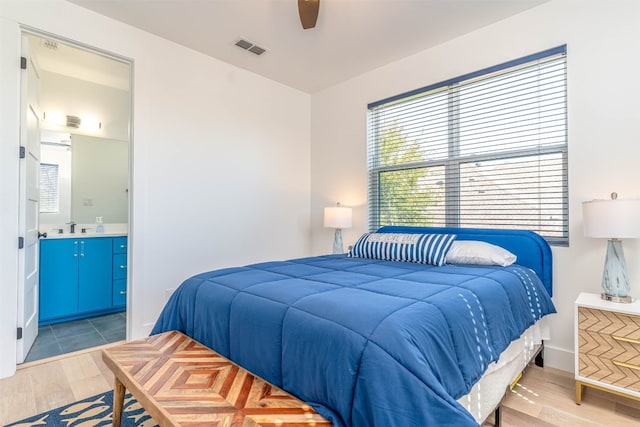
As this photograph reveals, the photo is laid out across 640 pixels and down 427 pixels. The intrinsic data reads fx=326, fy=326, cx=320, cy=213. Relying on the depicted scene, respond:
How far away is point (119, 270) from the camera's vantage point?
3756 millimetres

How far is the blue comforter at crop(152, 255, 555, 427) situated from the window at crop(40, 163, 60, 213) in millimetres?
2846

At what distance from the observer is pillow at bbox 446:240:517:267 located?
7.64 feet

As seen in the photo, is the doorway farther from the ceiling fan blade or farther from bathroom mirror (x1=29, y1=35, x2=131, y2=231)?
the ceiling fan blade

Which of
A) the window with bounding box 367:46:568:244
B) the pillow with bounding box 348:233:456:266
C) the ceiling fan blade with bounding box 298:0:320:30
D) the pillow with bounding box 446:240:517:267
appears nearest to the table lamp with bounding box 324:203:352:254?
A: the window with bounding box 367:46:568:244

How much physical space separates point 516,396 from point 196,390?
1878 mm

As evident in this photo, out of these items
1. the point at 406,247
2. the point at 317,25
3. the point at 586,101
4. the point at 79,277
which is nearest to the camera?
the point at 586,101

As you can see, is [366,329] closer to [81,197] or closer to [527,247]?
[527,247]

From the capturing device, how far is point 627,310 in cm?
179

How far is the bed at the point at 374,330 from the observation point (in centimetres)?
105

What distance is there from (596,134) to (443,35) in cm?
150

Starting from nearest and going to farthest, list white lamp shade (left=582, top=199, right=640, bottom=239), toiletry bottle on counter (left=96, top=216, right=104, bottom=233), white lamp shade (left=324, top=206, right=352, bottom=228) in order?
white lamp shade (left=582, top=199, right=640, bottom=239) < white lamp shade (left=324, top=206, right=352, bottom=228) < toiletry bottle on counter (left=96, top=216, right=104, bottom=233)

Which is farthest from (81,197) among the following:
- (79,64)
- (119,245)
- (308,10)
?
(308,10)

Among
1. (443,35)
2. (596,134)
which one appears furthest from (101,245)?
(596,134)

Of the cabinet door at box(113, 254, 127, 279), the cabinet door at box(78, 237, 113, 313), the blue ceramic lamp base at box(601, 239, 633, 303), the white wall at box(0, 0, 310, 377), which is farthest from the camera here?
the cabinet door at box(113, 254, 127, 279)
